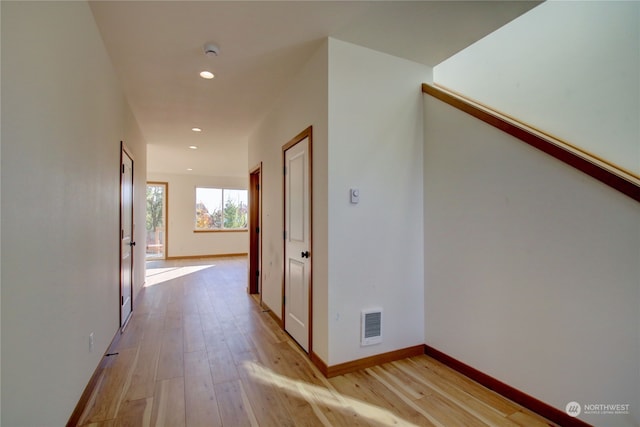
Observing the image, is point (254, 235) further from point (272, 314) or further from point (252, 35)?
point (252, 35)

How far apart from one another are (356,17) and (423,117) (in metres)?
1.09

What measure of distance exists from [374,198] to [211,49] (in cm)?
183

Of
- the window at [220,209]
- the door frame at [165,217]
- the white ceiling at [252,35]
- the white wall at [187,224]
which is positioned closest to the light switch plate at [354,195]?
the white ceiling at [252,35]

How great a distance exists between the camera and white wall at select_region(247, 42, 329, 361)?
2.36 metres

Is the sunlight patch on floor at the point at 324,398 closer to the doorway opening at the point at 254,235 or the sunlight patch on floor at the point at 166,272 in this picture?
the doorway opening at the point at 254,235

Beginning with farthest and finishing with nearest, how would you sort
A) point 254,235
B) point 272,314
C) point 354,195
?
point 254,235, point 272,314, point 354,195

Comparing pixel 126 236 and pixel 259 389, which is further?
pixel 126 236

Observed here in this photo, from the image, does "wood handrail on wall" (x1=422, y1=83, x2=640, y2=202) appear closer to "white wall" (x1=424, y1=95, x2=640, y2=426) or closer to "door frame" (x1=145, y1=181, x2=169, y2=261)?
"white wall" (x1=424, y1=95, x2=640, y2=426)

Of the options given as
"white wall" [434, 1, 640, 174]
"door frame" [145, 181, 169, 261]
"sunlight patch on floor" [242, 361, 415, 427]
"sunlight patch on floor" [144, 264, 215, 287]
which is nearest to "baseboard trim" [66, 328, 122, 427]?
"sunlight patch on floor" [242, 361, 415, 427]

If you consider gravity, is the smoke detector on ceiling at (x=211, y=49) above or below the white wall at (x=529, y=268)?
above

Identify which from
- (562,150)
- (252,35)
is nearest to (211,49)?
(252,35)

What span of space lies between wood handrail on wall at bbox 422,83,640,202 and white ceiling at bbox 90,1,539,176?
558mm

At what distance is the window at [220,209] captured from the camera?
355 inches

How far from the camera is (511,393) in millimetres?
1979
